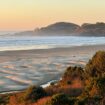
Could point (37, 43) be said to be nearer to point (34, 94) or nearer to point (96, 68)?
point (96, 68)

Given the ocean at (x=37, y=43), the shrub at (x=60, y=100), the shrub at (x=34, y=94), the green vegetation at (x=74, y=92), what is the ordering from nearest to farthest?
the shrub at (x=60, y=100), the green vegetation at (x=74, y=92), the shrub at (x=34, y=94), the ocean at (x=37, y=43)

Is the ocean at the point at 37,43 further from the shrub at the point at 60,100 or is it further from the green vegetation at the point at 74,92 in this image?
the shrub at the point at 60,100

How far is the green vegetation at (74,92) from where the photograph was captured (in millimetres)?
18109

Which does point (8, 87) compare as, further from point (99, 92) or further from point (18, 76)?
point (99, 92)

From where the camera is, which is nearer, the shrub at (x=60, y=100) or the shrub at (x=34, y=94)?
the shrub at (x=60, y=100)

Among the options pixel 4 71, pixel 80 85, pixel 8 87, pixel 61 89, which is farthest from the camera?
pixel 4 71

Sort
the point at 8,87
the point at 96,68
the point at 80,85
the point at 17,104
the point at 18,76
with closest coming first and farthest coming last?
the point at 17,104, the point at 80,85, the point at 96,68, the point at 8,87, the point at 18,76

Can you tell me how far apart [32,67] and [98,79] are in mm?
22124

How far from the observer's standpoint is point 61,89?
2392 cm

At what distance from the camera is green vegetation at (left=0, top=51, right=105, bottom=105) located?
1811 centimetres

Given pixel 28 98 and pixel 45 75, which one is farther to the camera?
pixel 45 75

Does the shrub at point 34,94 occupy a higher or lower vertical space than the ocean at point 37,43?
lower

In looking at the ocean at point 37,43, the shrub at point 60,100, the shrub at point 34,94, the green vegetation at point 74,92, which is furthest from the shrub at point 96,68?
the ocean at point 37,43

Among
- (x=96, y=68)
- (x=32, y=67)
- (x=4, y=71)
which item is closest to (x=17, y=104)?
(x=96, y=68)
